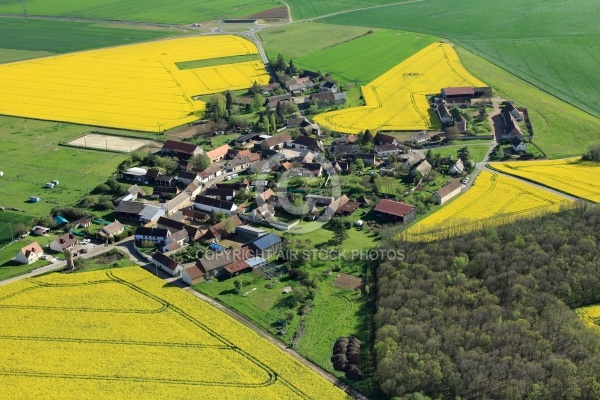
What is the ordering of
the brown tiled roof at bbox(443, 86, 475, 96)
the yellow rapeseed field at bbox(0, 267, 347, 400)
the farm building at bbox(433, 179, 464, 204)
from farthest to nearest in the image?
the brown tiled roof at bbox(443, 86, 475, 96)
the farm building at bbox(433, 179, 464, 204)
the yellow rapeseed field at bbox(0, 267, 347, 400)

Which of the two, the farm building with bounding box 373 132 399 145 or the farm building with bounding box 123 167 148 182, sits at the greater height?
the farm building with bounding box 373 132 399 145

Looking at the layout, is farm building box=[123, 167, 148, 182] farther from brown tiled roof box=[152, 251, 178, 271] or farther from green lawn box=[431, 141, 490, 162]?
green lawn box=[431, 141, 490, 162]

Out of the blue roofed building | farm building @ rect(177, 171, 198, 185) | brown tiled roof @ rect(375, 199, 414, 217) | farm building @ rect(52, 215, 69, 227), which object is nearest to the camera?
the blue roofed building

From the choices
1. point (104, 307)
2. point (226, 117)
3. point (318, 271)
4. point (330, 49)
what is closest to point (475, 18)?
point (330, 49)

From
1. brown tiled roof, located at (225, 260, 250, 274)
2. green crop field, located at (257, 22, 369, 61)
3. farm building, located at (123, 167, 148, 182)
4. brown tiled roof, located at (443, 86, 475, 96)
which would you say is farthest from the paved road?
green crop field, located at (257, 22, 369, 61)

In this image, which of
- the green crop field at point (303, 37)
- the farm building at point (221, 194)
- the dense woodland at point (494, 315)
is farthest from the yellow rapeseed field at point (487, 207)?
the green crop field at point (303, 37)

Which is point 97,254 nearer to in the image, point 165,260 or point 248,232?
point 165,260

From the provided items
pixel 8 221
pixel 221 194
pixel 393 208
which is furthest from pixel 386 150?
pixel 8 221
